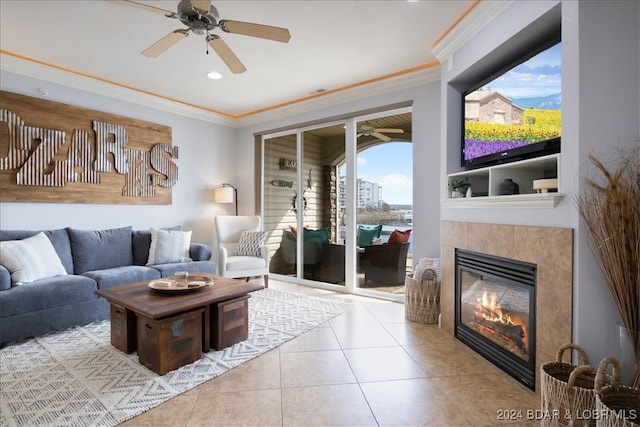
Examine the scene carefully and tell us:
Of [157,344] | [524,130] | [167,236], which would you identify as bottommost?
[157,344]

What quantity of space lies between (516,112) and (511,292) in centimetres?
125

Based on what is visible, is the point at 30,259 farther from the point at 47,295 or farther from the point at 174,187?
the point at 174,187

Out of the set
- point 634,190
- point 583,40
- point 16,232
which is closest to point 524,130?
point 583,40

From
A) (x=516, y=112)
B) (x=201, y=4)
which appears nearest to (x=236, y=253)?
(x=201, y=4)

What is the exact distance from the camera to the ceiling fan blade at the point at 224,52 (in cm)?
232

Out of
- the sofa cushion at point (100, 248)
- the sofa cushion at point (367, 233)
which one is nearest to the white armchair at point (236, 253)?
the sofa cushion at point (100, 248)

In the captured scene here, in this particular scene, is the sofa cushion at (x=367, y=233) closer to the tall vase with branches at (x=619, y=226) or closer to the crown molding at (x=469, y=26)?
the crown molding at (x=469, y=26)

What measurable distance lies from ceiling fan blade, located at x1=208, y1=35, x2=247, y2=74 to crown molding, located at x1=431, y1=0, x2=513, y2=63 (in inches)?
70.5

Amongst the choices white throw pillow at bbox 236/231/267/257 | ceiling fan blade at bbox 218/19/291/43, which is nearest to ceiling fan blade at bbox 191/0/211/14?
ceiling fan blade at bbox 218/19/291/43

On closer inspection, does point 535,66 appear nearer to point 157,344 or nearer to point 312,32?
point 312,32

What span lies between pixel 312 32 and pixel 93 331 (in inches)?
129

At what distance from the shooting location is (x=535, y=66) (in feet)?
6.95

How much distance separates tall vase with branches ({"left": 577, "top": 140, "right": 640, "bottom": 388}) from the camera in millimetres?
1558

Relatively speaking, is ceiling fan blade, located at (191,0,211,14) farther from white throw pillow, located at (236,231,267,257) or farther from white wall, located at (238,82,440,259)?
white throw pillow, located at (236,231,267,257)
